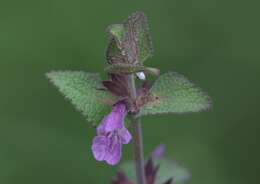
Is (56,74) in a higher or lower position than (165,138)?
higher

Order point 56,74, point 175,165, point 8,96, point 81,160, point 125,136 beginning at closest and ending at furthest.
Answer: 1. point 125,136
2. point 56,74
3. point 175,165
4. point 81,160
5. point 8,96

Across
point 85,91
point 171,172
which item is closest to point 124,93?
point 85,91

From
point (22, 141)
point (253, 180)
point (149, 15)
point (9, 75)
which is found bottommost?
point (253, 180)

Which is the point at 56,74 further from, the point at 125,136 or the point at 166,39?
the point at 166,39

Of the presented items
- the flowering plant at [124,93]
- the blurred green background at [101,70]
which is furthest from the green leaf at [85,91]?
the blurred green background at [101,70]

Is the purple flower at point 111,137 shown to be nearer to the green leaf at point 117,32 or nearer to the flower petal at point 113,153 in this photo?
the flower petal at point 113,153

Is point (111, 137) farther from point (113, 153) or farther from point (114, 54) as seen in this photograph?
point (114, 54)

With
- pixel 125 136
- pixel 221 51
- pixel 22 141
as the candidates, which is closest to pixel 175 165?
pixel 125 136
